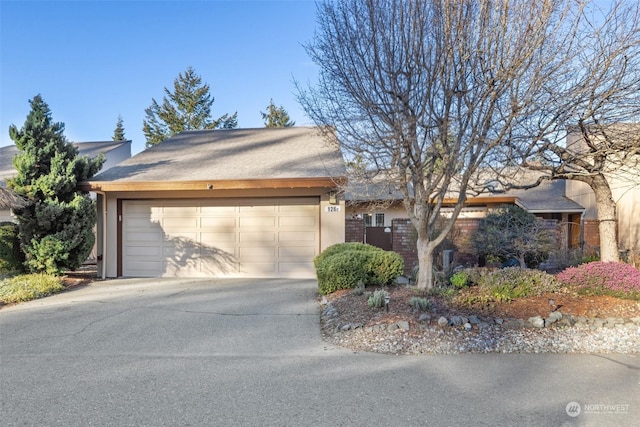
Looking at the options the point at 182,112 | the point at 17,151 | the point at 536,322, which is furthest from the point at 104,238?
the point at 182,112

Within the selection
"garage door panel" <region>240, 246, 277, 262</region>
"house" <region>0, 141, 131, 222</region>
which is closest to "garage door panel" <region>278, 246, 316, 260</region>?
"garage door panel" <region>240, 246, 277, 262</region>

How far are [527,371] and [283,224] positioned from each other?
290 inches

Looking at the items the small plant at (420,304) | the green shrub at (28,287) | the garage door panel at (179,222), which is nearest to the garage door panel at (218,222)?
the garage door panel at (179,222)

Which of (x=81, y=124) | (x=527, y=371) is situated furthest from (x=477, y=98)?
(x=81, y=124)

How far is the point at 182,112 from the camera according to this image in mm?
32688

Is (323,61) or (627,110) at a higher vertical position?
(323,61)

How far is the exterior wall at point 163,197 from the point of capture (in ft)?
34.0

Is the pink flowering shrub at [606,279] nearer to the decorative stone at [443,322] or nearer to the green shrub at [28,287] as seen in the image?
the decorative stone at [443,322]

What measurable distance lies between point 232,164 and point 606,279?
29.9 ft

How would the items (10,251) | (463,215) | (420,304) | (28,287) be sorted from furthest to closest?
(463,215), (10,251), (28,287), (420,304)

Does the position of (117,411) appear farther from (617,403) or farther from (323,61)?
(323,61)

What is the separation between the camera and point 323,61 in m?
6.71

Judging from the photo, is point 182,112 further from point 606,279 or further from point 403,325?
point 606,279

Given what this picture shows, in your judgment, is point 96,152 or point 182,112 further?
point 182,112
